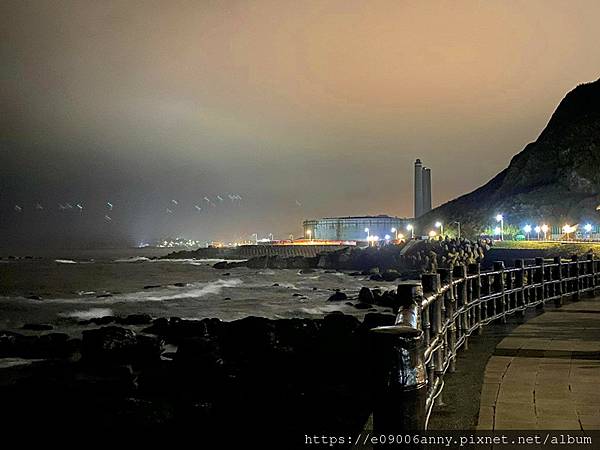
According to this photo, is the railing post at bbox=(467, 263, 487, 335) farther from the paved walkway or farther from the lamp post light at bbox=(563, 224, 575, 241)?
the lamp post light at bbox=(563, 224, 575, 241)

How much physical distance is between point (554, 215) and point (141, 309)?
70.5 m

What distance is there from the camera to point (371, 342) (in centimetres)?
291

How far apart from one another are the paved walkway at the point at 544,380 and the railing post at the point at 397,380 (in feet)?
7.73

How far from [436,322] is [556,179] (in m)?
101

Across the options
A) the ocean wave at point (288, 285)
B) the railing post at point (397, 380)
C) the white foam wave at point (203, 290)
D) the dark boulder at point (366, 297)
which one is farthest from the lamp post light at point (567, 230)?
the railing post at point (397, 380)

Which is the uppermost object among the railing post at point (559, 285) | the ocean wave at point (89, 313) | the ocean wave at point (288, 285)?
the railing post at point (559, 285)

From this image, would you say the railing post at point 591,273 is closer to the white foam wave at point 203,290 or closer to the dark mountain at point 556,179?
the white foam wave at point 203,290

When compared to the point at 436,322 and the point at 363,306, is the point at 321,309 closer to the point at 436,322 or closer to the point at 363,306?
the point at 363,306

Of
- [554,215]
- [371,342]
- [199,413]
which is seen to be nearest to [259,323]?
[199,413]

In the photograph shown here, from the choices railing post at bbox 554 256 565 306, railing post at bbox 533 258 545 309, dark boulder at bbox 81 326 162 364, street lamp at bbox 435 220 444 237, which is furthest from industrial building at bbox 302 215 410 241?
railing post at bbox 533 258 545 309

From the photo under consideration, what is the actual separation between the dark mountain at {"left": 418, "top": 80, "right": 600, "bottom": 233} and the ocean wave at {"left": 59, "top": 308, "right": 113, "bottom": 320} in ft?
224

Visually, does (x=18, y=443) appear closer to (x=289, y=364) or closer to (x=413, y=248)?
(x=289, y=364)

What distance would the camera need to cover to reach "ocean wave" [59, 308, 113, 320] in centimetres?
3725

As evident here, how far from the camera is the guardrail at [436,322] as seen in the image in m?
2.77
